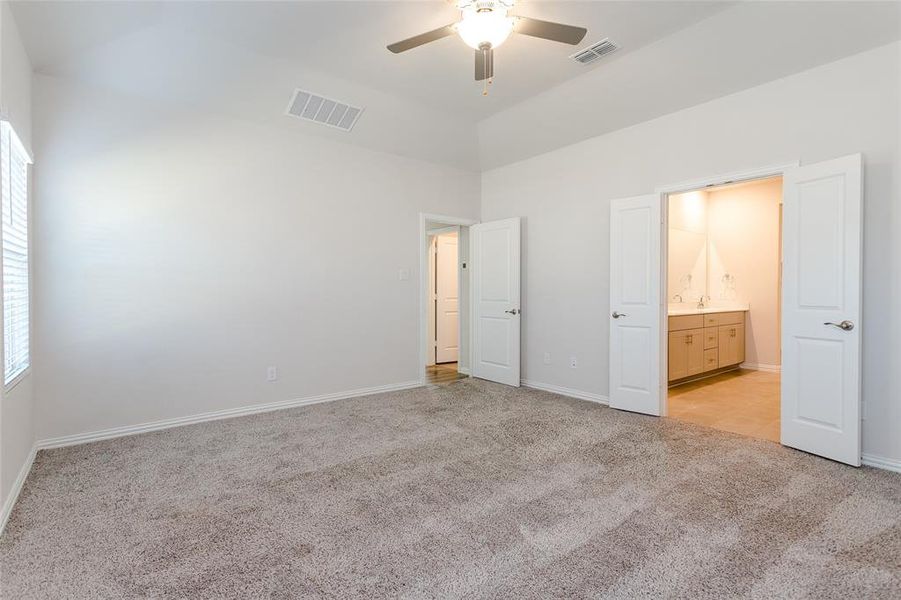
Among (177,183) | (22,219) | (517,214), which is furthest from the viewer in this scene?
(517,214)

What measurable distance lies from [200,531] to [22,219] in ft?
7.65

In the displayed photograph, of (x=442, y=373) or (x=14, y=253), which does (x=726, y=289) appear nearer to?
(x=442, y=373)

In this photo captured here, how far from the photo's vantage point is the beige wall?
612cm

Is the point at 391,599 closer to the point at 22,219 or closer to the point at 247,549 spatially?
the point at 247,549

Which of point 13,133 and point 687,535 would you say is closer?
point 687,535

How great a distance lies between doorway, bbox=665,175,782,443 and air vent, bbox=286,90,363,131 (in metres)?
4.07

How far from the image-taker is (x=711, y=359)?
5.54 meters

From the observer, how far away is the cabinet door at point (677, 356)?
4891 millimetres

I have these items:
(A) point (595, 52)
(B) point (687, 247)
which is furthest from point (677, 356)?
(A) point (595, 52)

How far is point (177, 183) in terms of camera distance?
358 centimetres

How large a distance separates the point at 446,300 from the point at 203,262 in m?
3.72

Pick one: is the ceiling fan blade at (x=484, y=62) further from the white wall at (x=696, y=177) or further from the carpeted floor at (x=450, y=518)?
the carpeted floor at (x=450, y=518)

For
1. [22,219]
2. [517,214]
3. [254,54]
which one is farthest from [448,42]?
[22,219]

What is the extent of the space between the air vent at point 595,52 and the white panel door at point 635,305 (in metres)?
1.28
